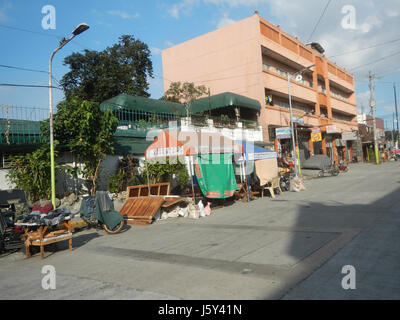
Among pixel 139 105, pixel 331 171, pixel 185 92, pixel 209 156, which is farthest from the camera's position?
pixel 331 171

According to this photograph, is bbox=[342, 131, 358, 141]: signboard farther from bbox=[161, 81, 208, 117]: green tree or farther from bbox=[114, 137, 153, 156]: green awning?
bbox=[114, 137, 153, 156]: green awning

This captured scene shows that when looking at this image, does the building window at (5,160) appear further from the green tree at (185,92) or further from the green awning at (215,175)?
→ the green tree at (185,92)

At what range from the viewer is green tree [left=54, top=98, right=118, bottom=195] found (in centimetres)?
1329

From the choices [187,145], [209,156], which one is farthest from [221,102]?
[187,145]

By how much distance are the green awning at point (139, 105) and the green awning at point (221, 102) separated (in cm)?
310

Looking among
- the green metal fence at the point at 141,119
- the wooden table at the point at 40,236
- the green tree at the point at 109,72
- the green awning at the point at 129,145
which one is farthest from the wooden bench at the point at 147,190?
the green tree at the point at 109,72

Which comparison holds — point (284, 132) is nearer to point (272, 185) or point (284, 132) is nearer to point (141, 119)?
point (272, 185)

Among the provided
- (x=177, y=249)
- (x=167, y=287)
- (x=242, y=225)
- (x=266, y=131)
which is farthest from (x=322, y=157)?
(x=167, y=287)

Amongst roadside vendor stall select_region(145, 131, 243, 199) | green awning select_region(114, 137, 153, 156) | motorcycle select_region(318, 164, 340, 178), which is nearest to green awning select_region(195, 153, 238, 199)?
roadside vendor stall select_region(145, 131, 243, 199)

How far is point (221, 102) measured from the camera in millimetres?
25078

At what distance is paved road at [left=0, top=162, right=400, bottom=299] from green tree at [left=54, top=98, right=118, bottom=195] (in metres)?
4.37

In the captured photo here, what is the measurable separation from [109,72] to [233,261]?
103 ft

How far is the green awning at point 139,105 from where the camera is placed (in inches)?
750

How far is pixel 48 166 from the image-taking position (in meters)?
12.5
